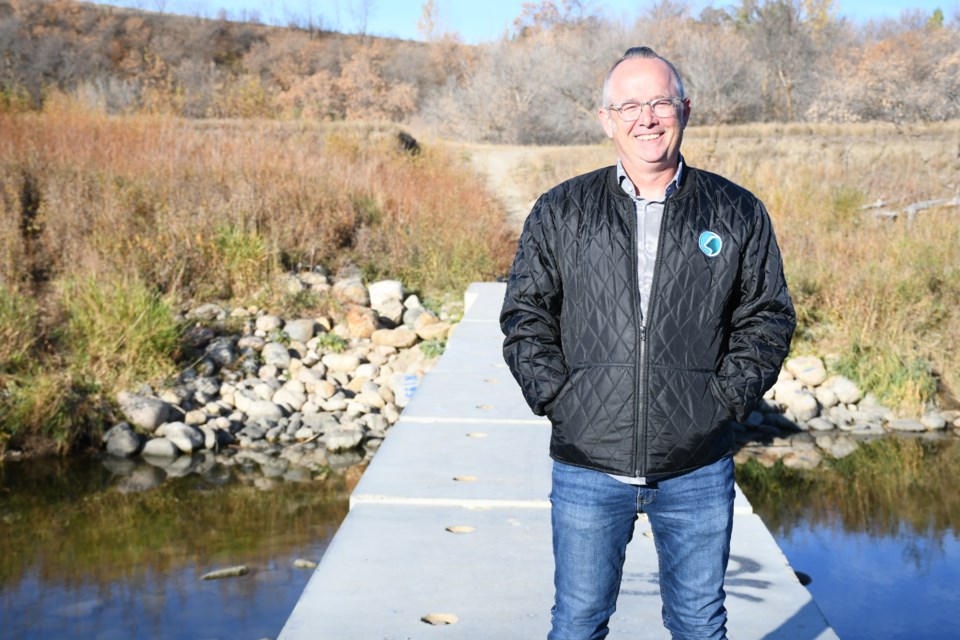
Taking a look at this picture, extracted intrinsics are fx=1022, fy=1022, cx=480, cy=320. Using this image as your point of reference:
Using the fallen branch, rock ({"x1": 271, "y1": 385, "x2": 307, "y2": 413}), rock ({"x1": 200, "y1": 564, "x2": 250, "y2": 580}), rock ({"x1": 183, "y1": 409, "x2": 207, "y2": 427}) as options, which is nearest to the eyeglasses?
rock ({"x1": 200, "y1": 564, "x2": 250, "y2": 580})

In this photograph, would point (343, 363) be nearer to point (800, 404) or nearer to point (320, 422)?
point (320, 422)

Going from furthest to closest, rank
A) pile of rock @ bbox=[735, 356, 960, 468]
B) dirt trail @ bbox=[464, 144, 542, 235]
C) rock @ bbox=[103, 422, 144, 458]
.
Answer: dirt trail @ bbox=[464, 144, 542, 235]
pile of rock @ bbox=[735, 356, 960, 468]
rock @ bbox=[103, 422, 144, 458]

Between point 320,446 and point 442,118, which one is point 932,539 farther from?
point 442,118

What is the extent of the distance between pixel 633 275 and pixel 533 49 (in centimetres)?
3138

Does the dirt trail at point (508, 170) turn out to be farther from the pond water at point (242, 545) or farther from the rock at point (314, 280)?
the pond water at point (242, 545)

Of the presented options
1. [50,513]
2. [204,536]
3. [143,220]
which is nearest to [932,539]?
[204,536]

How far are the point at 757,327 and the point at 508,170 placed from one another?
16.8 m

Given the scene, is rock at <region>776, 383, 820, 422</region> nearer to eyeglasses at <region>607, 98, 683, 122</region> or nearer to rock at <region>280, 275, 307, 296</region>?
rock at <region>280, 275, 307, 296</region>

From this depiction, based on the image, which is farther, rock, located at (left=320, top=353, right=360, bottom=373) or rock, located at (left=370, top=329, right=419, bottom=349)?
rock, located at (left=370, top=329, right=419, bottom=349)

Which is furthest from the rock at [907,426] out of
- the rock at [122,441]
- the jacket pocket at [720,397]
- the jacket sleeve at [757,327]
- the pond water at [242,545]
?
the jacket pocket at [720,397]

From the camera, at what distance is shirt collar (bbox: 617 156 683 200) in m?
2.07

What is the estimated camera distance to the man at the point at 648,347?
2000 millimetres

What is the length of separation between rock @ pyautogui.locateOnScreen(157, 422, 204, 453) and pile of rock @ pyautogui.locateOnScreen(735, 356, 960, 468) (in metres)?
3.67

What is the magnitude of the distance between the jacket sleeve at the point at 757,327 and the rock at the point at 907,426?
5751 mm
